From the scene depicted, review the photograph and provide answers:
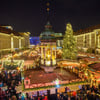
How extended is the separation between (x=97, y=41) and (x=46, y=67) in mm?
32846

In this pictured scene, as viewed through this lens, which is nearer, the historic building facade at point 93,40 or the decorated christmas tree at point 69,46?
the decorated christmas tree at point 69,46

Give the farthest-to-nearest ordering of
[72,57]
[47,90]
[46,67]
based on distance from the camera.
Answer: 1. [72,57]
2. [46,67]
3. [47,90]

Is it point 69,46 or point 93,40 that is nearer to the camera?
point 69,46

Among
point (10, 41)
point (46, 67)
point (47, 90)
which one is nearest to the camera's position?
point (47, 90)

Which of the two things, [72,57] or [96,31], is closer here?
[72,57]

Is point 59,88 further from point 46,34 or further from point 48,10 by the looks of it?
point 48,10

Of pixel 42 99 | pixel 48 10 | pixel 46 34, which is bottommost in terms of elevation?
pixel 42 99

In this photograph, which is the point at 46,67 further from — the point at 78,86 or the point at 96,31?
the point at 96,31

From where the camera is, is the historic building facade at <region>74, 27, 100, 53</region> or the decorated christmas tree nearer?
the decorated christmas tree

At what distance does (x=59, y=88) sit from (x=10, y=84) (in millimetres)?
4716

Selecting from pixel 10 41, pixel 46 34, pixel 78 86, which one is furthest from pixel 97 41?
pixel 10 41

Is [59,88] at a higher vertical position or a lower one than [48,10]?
lower

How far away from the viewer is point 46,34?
1344cm

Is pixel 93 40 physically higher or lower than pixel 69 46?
higher
